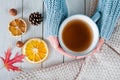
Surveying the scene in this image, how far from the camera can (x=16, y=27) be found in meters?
0.77

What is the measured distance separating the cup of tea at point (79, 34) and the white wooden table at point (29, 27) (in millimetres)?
64

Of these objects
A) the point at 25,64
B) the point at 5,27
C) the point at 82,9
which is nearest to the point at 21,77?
the point at 25,64

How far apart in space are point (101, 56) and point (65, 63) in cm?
10

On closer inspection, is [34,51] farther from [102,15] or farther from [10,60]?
[102,15]

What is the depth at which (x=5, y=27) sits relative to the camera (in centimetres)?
78

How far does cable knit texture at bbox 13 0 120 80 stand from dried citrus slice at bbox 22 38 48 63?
0.03 m

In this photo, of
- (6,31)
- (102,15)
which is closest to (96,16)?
(102,15)

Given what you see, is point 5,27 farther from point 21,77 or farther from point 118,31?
point 118,31

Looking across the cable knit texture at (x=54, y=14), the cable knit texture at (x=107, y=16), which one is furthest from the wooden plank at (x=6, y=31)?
the cable knit texture at (x=107, y=16)

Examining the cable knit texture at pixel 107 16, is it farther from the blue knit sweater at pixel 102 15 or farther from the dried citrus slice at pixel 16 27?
the dried citrus slice at pixel 16 27

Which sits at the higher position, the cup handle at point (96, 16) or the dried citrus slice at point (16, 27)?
the cup handle at point (96, 16)

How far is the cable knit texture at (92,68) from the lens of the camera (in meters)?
0.76

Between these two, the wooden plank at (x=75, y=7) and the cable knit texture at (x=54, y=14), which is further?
the wooden plank at (x=75, y=7)

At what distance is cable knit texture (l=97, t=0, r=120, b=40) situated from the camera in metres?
0.69
